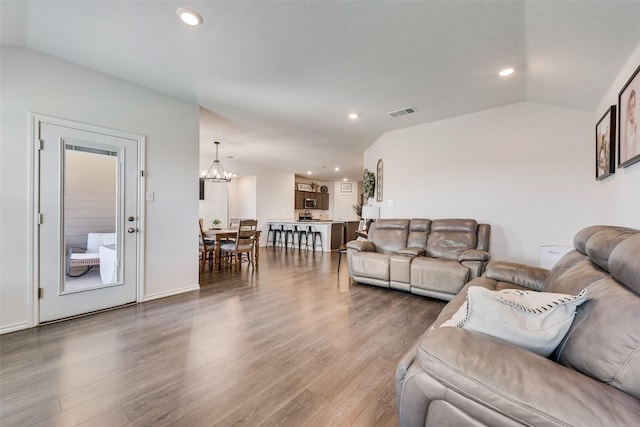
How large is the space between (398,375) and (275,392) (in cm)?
90

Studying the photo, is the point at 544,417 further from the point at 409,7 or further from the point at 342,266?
the point at 342,266

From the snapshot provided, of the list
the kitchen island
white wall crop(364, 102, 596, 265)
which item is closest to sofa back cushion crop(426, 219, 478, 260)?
white wall crop(364, 102, 596, 265)

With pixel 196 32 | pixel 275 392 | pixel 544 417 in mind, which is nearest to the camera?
pixel 544 417

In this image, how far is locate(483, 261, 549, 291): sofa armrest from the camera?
2158 mm

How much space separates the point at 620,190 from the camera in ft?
7.53

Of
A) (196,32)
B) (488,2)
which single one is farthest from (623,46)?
(196,32)

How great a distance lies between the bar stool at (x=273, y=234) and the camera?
27.6 ft

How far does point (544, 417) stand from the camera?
Answer: 2.33ft

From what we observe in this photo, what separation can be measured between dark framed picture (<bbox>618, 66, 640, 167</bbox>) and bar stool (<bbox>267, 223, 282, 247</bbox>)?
7309 millimetres

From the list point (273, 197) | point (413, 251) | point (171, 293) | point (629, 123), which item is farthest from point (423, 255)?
point (273, 197)

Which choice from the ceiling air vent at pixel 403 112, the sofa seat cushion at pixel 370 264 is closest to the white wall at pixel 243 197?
the sofa seat cushion at pixel 370 264

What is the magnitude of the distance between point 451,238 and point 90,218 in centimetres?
441

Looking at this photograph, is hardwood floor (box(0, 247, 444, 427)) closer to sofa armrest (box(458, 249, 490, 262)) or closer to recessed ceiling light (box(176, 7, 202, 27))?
sofa armrest (box(458, 249, 490, 262))

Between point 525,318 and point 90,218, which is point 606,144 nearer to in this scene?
point 525,318
